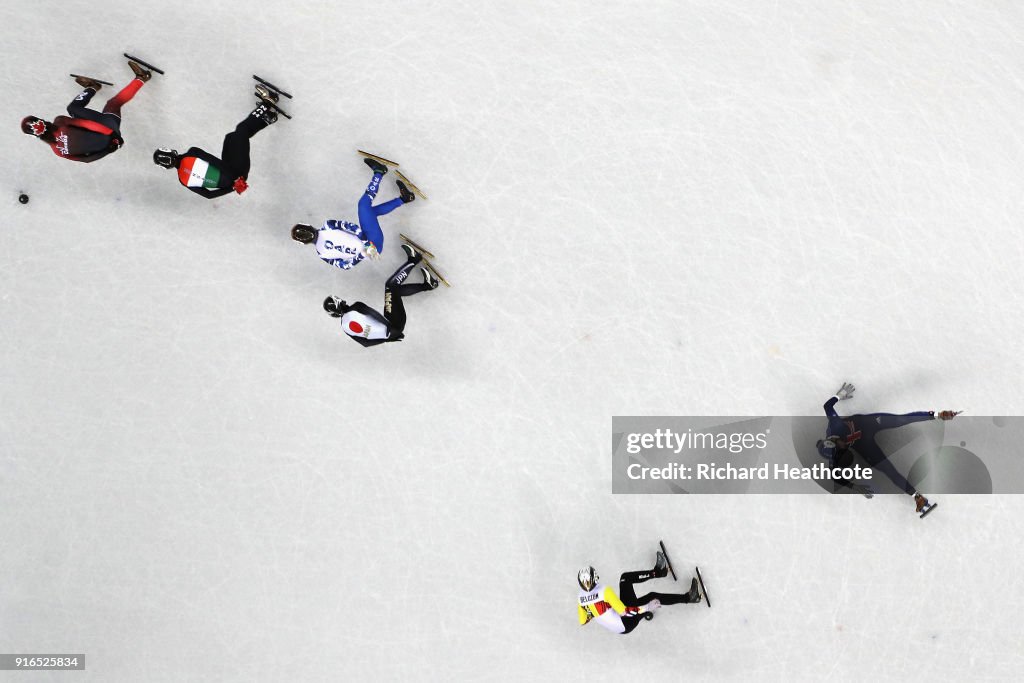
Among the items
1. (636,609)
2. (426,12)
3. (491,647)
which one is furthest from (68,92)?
(636,609)

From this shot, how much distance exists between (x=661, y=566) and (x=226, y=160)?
19.1 feet

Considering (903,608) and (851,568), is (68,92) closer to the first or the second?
(851,568)

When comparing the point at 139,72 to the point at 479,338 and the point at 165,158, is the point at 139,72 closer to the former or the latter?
the point at 165,158

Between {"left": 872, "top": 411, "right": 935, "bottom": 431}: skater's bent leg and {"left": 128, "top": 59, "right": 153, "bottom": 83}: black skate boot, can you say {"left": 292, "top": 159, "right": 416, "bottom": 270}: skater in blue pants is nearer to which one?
{"left": 128, "top": 59, "right": 153, "bottom": 83}: black skate boot

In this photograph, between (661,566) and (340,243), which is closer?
(340,243)

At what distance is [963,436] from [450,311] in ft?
17.7

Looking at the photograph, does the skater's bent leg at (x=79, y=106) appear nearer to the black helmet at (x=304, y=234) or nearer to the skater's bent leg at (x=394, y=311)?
the black helmet at (x=304, y=234)

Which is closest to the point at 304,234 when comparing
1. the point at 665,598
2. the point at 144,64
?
the point at 144,64

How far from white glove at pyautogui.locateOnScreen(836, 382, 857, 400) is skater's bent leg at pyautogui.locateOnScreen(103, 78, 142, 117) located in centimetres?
759

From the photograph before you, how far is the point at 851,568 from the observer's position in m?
7.16

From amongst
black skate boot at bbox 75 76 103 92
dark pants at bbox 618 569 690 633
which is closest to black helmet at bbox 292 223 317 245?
black skate boot at bbox 75 76 103 92

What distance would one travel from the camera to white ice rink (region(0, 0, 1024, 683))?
7.20 metres

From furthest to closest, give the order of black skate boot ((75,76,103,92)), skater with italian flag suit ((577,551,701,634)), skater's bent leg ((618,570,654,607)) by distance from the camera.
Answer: black skate boot ((75,76,103,92))
skater's bent leg ((618,570,654,607))
skater with italian flag suit ((577,551,701,634))

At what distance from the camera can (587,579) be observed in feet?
22.7
